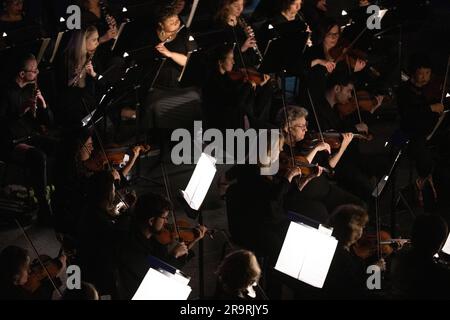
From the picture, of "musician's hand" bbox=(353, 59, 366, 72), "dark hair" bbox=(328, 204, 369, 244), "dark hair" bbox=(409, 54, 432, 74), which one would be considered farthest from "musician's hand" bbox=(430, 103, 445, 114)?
"dark hair" bbox=(328, 204, 369, 244)

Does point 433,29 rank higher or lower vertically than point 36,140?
lower

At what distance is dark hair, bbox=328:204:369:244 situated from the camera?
394cm

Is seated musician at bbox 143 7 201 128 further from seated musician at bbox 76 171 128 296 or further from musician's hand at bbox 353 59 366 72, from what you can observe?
seated musician at bbox 76 171 128 296

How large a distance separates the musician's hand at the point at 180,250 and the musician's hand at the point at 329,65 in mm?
2879

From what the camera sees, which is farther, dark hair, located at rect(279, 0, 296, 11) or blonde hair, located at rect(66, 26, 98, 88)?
dark hair, located at rect(279, 0, 296, 11)

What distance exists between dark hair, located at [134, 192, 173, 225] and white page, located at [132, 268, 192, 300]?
0.67m

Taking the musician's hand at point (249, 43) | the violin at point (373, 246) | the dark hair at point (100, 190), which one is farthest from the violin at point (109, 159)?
the violin at point (373, 246)

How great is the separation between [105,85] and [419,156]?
9.03 feet

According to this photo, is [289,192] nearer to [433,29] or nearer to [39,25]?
[39,25]

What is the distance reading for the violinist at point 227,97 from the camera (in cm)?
606

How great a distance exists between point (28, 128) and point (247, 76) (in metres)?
1.95

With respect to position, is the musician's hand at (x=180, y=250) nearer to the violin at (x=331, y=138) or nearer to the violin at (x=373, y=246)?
the violin at (x=373, y=246)
